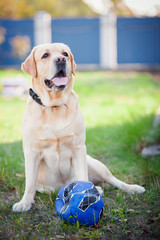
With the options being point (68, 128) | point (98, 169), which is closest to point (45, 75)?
point (68, 128)

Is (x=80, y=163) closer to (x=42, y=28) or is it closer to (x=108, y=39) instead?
(x=108, y=39)

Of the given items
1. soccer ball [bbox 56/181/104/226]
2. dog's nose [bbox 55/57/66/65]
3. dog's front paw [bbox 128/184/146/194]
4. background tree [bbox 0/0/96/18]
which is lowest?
dog's front paw [bbox 128/184/146/194]

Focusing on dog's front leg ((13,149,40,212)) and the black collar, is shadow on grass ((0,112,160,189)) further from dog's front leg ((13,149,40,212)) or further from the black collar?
the black collar

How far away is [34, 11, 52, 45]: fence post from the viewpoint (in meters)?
15.5

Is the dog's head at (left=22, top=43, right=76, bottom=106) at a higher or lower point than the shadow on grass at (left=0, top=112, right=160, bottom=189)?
higher

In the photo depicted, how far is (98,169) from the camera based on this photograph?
2998 mm

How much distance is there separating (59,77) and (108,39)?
1308cm

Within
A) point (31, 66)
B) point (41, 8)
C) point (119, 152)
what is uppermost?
point (41, 8)

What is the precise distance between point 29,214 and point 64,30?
13.9m

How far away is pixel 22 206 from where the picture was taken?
2686mm

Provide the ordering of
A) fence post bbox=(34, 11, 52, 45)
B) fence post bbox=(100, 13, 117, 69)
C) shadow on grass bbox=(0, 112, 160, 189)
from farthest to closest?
fence post bbox=(34, 11, 52, 45) < fence post bbox=(100, 13, 117, 69) < shadow on grass bbox=(0, 112, 160, 189)

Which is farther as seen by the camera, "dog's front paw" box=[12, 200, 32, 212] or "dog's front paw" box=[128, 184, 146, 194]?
"dog's front paw" box=[128, 184, 146, 194]

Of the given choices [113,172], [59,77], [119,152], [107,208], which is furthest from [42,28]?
[107,208]

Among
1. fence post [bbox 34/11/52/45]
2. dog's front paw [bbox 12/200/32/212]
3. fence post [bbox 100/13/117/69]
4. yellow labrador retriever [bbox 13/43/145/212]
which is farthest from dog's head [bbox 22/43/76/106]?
fence post [bbox 34/11/52/45]
